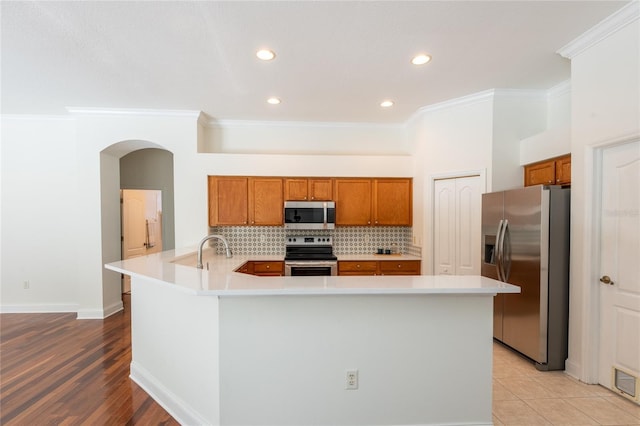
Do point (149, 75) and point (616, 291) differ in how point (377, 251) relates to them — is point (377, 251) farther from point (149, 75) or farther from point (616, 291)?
point (149, 75)

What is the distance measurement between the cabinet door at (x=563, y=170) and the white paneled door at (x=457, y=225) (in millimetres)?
791

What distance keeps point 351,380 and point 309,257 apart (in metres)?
2.73

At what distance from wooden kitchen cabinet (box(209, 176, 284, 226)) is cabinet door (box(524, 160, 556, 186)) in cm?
325

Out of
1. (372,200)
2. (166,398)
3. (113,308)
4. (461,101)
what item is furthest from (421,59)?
(113,308)

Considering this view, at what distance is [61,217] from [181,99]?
2.73 metres

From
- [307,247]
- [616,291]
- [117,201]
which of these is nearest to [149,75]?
[117,201]

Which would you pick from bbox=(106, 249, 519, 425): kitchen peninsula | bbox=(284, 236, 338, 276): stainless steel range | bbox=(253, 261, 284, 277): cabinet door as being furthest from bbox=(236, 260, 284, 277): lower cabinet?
bbox=(106, 249, 519, 425): kitchen peninsula

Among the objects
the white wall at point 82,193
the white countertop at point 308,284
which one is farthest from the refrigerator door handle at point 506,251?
the white wall at point 82,193

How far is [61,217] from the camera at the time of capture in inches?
178

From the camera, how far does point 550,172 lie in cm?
320

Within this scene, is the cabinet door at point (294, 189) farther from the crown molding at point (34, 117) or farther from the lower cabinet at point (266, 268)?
the crown molding at point (34, 117)

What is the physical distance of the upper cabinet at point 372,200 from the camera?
4.65m

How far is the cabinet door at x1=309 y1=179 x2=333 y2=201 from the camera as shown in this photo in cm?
461

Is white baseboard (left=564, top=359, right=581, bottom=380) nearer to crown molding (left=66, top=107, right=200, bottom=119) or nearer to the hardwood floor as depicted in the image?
the hardwood floor
